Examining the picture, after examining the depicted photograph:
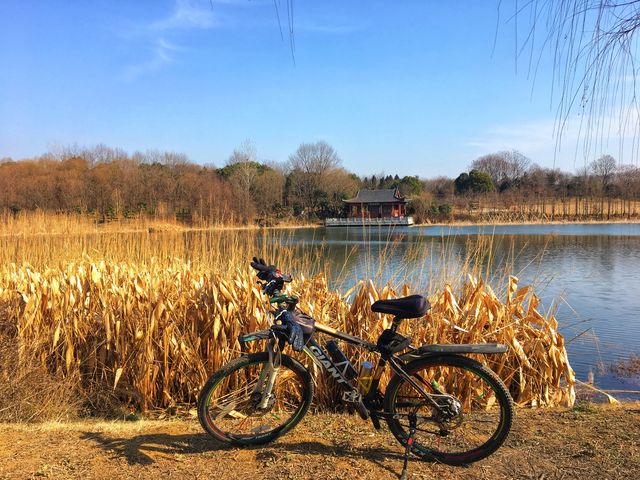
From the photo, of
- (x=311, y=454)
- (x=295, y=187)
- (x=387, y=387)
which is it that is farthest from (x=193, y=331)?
(x=295, y=187)

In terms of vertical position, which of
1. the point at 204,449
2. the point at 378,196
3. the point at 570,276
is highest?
the point at 378,196

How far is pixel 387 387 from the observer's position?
2.91 meters

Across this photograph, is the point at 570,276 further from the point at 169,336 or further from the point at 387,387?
the point at 387,387

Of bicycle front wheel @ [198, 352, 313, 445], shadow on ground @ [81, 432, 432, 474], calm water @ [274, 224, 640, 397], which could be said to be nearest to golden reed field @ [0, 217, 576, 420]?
calm water @ [274, 224, 640, 397]

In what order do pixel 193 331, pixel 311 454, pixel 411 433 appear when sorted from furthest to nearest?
pixel 193 331
pixel 311 454
pixel 411 433

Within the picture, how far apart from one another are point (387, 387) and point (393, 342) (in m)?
0.32

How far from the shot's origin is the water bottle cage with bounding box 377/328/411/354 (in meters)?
2.77

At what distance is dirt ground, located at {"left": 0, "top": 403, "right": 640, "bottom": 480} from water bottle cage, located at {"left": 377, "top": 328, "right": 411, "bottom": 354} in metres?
0.63

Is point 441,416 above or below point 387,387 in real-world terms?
below

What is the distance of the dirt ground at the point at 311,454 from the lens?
2637mm

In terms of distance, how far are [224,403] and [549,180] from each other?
227 ft

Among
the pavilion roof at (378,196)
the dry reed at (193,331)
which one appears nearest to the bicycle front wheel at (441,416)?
the dry reed at (193,331)

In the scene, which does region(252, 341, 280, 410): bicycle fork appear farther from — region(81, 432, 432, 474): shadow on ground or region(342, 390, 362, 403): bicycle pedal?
region(342, 390, 362, 403): bicycle pedal

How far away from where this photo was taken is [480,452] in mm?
2727
